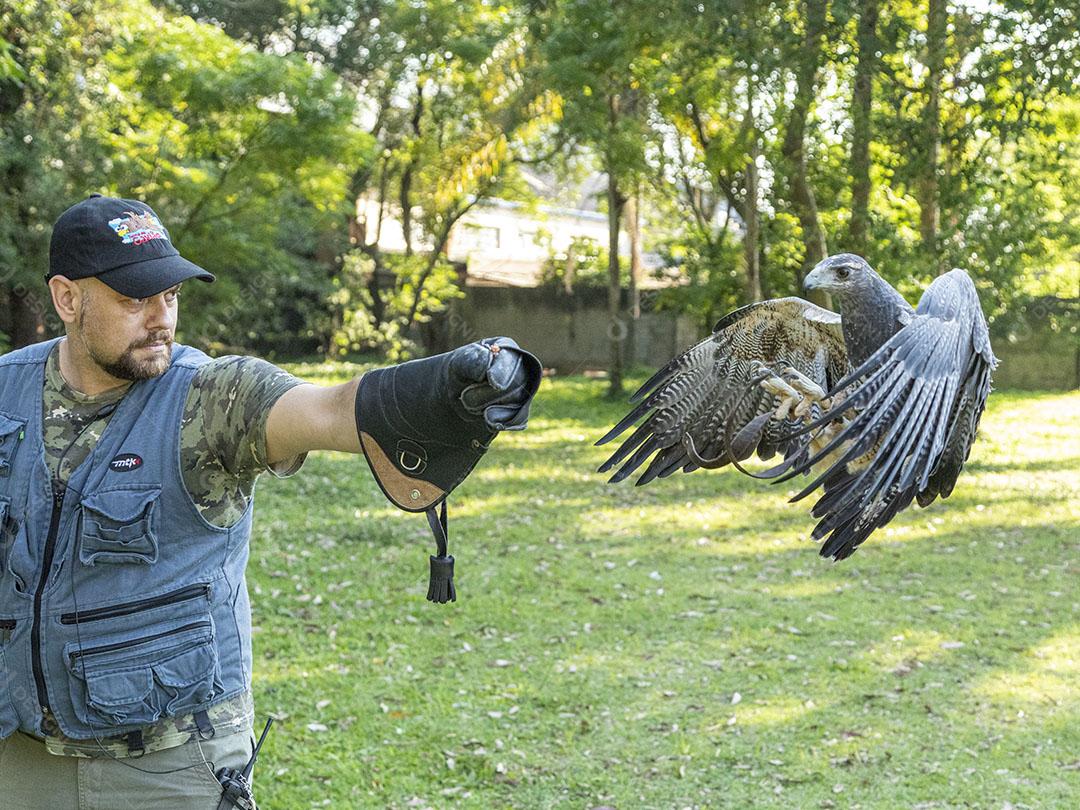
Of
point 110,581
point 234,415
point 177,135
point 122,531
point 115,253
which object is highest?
point 177,135

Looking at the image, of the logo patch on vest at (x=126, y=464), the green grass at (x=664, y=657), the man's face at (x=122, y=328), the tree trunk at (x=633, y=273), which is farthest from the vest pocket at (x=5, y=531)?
the tree trunk at (x=633, y=273)

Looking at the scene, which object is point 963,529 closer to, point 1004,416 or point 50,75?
point 1004,416

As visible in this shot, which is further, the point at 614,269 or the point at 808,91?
the point at 614,269

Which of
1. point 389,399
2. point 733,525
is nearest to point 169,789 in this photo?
point 389,399

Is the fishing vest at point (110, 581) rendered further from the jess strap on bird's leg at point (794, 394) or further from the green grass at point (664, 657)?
the green grass at point (664, 657)

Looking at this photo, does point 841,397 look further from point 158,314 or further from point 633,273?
point 633,273

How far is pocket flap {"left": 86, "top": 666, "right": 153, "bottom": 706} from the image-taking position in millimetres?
2086

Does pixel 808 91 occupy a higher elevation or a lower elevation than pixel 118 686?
higher

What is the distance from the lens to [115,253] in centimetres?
210

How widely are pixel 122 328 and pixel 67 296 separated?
14 centimetres

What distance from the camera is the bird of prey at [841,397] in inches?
92.8

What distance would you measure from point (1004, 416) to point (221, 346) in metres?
14.0

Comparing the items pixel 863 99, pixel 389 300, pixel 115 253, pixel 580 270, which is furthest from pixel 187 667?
pixel 580 270

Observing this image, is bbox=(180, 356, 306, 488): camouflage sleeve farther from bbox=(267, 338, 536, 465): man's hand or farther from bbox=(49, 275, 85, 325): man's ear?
bbox=(49, 275, 85, 325): man's ear
